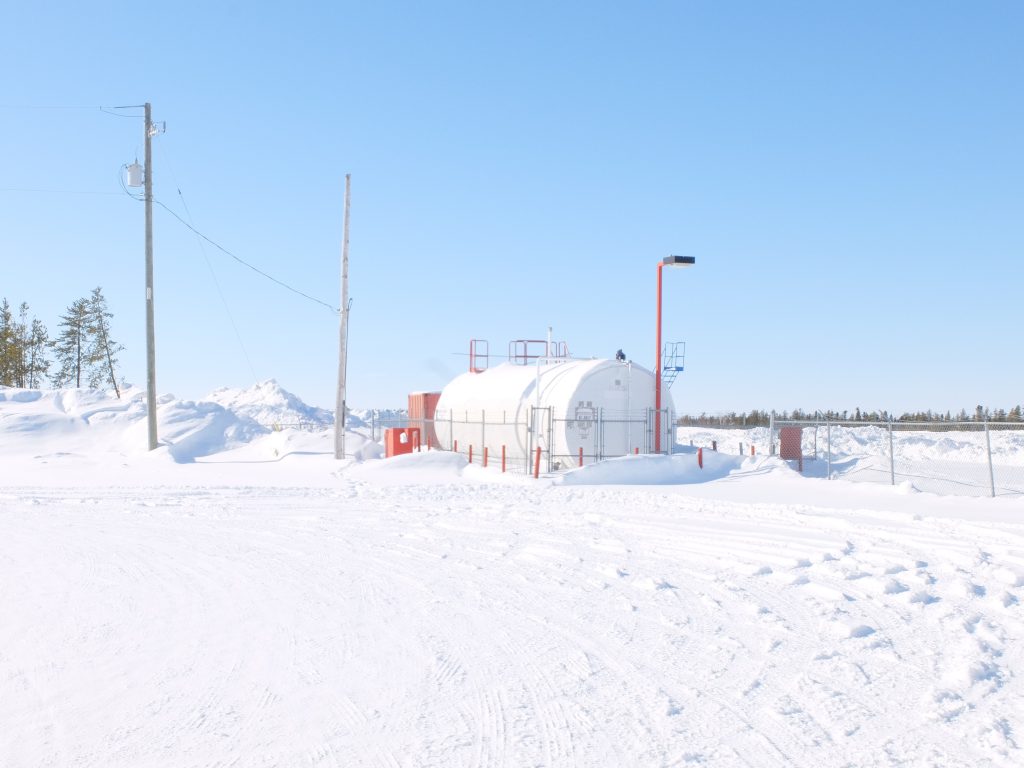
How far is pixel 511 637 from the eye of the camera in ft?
23.4

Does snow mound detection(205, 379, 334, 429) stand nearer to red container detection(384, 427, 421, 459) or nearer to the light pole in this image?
red container detection(384, 427, 421, 459)

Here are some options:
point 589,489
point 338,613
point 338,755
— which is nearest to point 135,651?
point 338,613

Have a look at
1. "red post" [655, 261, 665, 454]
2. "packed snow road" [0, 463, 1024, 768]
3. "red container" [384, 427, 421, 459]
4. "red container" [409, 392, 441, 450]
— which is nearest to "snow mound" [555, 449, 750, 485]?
"red post" [655, 261, 665, 454]

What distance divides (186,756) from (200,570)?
566 cm

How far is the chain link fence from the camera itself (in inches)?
921

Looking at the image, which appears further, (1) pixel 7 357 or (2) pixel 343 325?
(1) pixel 7 357

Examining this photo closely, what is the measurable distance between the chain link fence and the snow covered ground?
7.20 m

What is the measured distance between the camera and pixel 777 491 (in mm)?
20625

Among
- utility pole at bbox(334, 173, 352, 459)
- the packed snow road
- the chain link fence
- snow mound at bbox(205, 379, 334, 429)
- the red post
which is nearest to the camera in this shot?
the packed snow road

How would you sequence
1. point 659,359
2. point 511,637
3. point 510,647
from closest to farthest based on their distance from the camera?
point 510,647 < point 511,637 < point 659,359

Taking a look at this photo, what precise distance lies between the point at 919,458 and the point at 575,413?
16255 millimetres

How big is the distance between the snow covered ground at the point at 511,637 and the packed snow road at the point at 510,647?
28 millimetres

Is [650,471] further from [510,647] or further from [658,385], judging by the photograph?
[510,647]

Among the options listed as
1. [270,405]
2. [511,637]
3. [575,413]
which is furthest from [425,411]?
[511,637]
